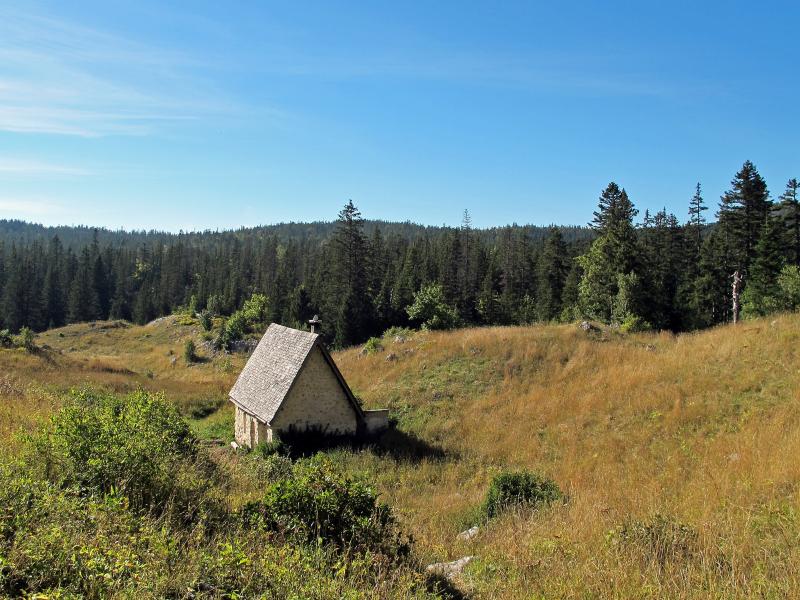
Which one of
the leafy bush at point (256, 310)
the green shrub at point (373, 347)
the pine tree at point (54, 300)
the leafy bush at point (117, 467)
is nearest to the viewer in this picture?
the leafy bush at point (117, 467)

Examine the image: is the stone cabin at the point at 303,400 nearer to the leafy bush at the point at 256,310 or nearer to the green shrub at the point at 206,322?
the leafy bush at the point at 256,310

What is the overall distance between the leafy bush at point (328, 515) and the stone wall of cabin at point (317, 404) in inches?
507

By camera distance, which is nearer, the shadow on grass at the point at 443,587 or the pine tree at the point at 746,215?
the shadow on grass at the point at 443,587

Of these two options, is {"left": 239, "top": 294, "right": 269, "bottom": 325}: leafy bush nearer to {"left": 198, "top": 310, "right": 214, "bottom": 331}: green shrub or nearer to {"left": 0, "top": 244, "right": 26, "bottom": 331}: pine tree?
{"left": 198, "top": 310, "right": 214, "bottom": 331}: green shrub

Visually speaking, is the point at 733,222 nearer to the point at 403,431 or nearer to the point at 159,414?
the point at 403,431

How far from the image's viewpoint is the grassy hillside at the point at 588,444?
628 centimetres

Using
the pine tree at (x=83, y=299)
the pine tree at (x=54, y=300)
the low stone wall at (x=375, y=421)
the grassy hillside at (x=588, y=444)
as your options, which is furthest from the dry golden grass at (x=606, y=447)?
the pine tree at (x=54, y=300)

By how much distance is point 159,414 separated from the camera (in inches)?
464

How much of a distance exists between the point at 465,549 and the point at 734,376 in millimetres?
14675

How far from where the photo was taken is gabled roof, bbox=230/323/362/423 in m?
20.9

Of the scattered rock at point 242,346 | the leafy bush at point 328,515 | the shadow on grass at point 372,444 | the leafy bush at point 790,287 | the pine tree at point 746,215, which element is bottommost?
the scattered rock at point 242,346

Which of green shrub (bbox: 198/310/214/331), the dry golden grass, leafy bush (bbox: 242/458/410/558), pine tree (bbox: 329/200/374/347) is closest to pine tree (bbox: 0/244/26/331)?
green shrub (bbox: 198/310/214/331)

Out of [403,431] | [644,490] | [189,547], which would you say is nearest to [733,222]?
[403,431]

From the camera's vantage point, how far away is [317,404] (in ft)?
69.8
